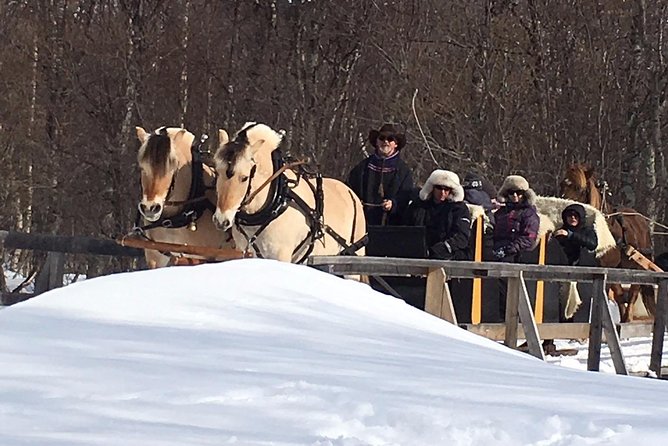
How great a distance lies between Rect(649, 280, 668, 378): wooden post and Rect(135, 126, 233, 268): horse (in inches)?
145

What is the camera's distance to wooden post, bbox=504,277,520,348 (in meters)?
8.67

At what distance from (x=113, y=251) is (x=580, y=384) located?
20.4 ft

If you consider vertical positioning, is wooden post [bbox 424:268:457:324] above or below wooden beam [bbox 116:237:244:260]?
below

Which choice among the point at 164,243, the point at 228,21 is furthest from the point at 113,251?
the point at 228,21

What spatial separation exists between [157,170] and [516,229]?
3360 millimetres

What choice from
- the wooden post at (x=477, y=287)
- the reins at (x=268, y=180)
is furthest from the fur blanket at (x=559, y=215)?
the reins at (x=268, y=180)

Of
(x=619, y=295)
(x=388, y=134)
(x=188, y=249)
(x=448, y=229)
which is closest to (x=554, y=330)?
(x=448, y=229)

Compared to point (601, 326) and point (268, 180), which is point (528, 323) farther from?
point (268, 180)

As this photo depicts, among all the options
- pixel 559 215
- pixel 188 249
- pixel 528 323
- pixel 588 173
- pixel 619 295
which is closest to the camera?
pixel 188 249

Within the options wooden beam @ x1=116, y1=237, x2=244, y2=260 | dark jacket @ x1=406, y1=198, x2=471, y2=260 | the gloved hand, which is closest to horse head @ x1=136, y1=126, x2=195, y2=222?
wooden beam @ x1=116, y1=237, x2=244, y2=260

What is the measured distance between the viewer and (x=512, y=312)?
28.6 ft

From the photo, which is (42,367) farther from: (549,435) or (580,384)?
(580,384)

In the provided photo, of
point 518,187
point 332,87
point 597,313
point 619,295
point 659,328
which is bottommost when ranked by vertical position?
point 619,295

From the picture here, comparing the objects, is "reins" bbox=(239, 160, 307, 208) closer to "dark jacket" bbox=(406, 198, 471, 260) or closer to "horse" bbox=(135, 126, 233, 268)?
"horse" bbox=(135, 126, 233, 268)
